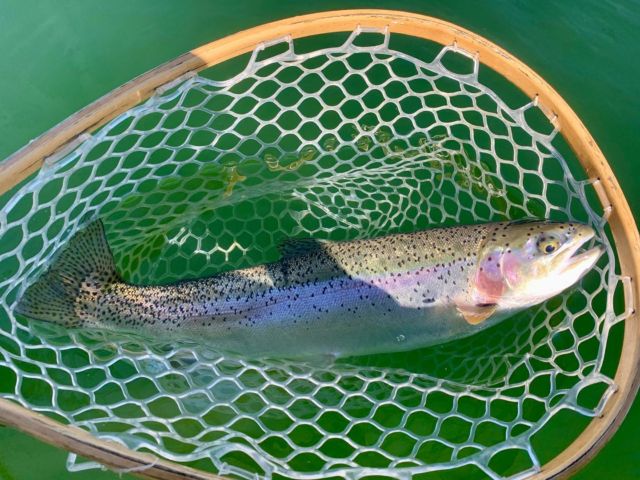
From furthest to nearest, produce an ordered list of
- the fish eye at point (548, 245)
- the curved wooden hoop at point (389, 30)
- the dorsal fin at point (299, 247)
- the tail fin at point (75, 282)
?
the dorsal fin at point (299, 247), the tail fin at point (75, 282), the fish eye at point (548, 245), the curved wooden hoop at point (389, 30)

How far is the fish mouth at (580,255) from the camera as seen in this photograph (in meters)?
2.76

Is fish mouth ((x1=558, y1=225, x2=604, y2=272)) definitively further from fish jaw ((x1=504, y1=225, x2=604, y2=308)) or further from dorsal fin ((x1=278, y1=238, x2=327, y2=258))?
dorsal fin ((x1=278, y1=238, x2=327, y2=258))

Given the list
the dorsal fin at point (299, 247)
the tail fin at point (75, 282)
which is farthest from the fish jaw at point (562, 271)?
the tail fin at point (75, 282)

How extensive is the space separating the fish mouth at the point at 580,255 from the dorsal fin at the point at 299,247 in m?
1.26

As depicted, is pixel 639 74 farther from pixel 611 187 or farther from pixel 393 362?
pixel 393 362

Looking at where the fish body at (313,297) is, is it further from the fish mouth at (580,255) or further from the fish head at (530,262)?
the fish mouth at (580,255)

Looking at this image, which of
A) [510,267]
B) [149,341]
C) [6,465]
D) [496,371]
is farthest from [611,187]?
[6,465]

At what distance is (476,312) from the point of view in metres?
3.04

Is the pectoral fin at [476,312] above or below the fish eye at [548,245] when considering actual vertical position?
below

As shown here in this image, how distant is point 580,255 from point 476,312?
23.2 inches

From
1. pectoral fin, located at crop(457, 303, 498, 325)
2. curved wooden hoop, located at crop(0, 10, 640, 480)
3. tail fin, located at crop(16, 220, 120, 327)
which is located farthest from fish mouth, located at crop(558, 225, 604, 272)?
tail fin, located at crop(16, 220, 120, 327)

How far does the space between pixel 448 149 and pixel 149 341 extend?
234 cm

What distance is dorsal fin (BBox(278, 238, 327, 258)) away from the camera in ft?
10.4

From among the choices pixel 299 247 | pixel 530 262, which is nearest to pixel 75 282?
pixel 299 247
